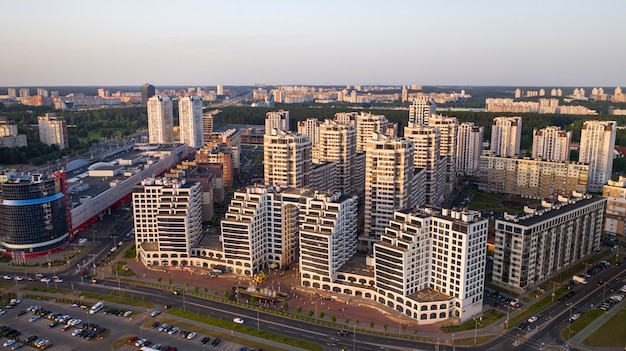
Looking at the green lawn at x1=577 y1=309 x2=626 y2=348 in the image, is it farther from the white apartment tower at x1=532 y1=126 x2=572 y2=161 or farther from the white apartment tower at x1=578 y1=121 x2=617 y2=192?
the white apartment tower at x1=532 y1=126 x2=572 y2=161

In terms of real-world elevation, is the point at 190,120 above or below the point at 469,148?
above

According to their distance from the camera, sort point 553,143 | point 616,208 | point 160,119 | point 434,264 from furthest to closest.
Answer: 1. point 160,119
2. point 553,143
3. point 616,208
4. point 434,264

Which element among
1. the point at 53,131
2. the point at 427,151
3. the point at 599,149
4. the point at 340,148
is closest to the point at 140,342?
the point at 340,148

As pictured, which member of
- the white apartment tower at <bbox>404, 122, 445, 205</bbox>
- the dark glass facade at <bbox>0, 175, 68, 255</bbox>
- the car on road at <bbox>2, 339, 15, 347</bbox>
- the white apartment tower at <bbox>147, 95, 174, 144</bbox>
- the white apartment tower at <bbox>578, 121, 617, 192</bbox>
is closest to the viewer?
the car on road at <bbox>2, 339, 15, 347</bbox>

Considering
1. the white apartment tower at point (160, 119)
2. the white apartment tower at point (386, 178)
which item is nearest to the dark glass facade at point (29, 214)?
the white apartment tower at point (386, 178)

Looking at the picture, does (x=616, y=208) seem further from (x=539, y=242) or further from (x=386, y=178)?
(x=386, y=178)

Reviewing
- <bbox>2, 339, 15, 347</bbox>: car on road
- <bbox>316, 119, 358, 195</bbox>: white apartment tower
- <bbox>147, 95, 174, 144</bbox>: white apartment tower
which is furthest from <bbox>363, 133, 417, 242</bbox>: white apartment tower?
<bbox>147, 95, 174, 144</bbox>: white apartment tower

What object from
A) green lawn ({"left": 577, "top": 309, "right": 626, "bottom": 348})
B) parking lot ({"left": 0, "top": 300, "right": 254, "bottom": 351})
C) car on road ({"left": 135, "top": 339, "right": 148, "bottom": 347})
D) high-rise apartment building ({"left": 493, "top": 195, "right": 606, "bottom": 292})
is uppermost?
high-rise apartment building ({"left": 493, "top": 195, "right": 606, "bottom": 292})
